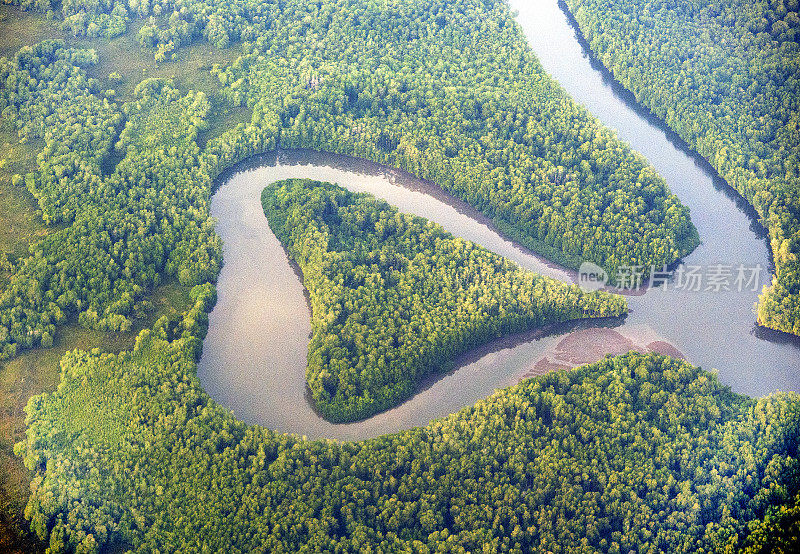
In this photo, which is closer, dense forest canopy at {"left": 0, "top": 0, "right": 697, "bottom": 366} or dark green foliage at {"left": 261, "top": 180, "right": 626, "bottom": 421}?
dark green foliage at {"left": 261, "top": 180, "right": 626, "bottom": 421}

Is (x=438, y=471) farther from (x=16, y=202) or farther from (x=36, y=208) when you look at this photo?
(x=16, y=202)

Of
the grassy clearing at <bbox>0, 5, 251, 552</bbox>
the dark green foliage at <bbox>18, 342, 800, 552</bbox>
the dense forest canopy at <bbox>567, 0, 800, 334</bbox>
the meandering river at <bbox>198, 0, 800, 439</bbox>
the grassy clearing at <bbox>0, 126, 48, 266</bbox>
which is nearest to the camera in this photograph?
the dark green foliage at <bbox>18, 342, 800, 552</bbox>

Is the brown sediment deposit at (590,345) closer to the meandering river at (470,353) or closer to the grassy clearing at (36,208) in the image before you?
the meandering river at (470,353)

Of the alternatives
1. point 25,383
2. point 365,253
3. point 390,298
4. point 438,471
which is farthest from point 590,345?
point 25,383

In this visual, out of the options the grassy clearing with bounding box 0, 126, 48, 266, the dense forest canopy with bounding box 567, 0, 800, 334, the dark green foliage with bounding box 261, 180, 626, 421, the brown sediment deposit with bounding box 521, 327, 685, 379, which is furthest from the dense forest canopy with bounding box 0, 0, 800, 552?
the dense forest canopy with bounding box 567, 0, 800, 334

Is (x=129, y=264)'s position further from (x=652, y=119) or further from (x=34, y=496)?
(x=652, y=119)

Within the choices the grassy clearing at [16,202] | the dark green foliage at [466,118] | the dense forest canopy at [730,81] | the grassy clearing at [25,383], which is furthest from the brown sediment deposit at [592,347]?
the grassy clearing at [16,202]

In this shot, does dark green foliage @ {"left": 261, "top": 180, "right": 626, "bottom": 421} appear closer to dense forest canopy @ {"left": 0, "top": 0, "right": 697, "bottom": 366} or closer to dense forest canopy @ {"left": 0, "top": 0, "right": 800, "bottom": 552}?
dense forest canopy @ {"left": 0, "top": 0, "right": 800, "bottom": 552}
